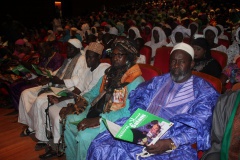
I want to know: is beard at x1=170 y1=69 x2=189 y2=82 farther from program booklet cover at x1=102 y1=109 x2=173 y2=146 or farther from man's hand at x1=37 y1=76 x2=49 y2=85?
man's hand at x1=37 y1=76 x2=49 y2=85

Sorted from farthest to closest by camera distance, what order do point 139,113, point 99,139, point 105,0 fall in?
point 105,0 < point 99,139 < point 139,113

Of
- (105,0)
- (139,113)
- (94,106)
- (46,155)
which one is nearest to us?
(139,113)

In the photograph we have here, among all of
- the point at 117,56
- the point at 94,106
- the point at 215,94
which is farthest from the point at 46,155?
the point at 215,94

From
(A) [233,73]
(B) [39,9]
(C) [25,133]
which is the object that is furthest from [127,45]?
(B) [39,9]

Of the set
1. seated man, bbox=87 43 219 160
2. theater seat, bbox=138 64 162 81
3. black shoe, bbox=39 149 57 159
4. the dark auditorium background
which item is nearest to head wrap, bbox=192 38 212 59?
theater seat, bbox=138 64 162 81

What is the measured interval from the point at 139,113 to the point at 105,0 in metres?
21.3

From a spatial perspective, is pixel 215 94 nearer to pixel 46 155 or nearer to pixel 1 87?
pixel 46 155

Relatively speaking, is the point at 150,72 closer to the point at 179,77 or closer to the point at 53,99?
the point at 179,77

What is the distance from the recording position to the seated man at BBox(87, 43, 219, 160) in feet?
6.15

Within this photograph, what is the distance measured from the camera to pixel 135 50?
2.54 meters

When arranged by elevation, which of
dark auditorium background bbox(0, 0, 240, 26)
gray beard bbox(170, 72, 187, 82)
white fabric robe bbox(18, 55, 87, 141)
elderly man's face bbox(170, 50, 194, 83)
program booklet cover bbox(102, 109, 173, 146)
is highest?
dark auditorium background bbox(0, 0, 240, 26)

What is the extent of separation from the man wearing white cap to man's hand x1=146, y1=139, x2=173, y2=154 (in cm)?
189

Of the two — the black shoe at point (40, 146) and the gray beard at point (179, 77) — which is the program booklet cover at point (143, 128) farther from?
the black shoe at point (40, 146)

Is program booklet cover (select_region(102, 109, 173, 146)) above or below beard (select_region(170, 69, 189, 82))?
below
